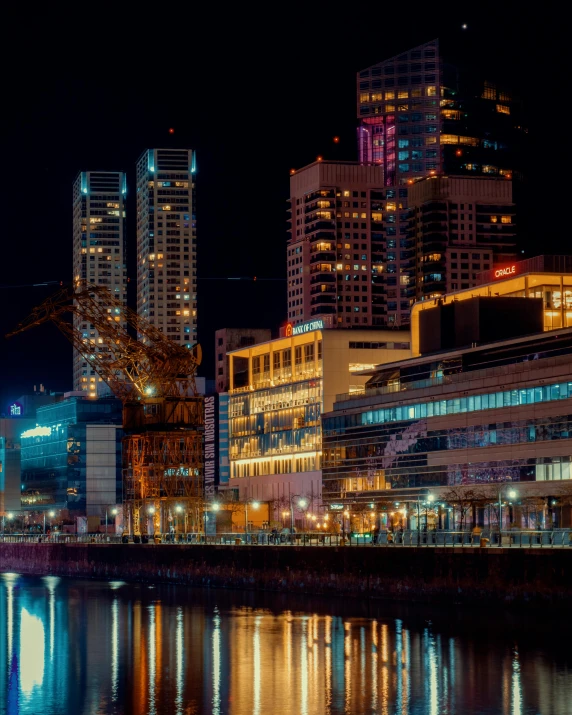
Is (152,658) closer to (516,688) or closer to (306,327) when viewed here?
(516,688)

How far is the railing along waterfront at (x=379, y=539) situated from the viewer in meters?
69.2

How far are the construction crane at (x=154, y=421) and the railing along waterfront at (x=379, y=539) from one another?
497 centimetres

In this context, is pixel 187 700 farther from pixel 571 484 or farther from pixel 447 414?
pixel 447 414

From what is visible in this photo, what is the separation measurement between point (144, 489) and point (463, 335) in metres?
36.8

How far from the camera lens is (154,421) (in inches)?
4747

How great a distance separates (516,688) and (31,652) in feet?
76.8

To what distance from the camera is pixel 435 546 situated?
236 feet

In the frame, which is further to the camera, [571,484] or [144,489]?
[144,489]

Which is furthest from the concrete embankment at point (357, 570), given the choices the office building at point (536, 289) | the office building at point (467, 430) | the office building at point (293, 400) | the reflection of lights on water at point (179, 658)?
the office building at point (536, 289)

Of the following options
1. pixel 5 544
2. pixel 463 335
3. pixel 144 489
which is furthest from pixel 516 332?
pixel 5 544

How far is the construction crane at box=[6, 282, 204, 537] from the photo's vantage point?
119m

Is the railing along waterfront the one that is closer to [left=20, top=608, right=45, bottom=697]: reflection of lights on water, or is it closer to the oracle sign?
[left=20, top=608, right=45, bottom=697]: reflection of lights on water

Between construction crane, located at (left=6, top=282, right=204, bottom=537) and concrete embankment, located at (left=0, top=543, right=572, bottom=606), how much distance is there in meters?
7.54

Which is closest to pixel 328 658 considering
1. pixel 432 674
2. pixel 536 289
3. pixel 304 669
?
pixel 304 669
